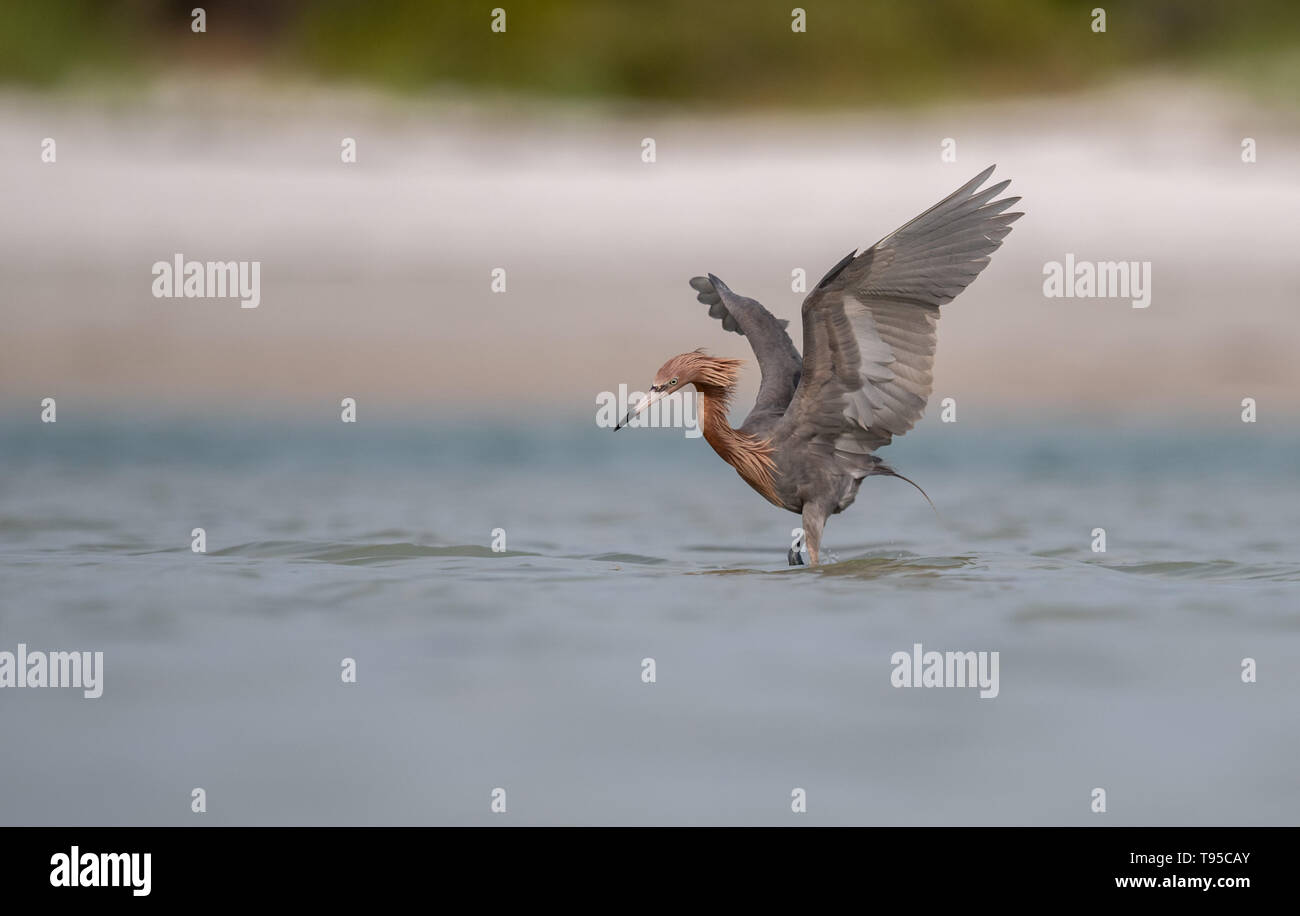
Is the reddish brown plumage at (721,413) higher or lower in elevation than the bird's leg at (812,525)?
higher

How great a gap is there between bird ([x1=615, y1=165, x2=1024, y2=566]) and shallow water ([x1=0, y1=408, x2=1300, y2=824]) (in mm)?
438

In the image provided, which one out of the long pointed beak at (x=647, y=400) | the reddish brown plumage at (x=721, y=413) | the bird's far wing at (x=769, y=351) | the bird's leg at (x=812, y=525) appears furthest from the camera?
the bird's far wing at (x=769, y=351)

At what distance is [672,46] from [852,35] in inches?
85.1

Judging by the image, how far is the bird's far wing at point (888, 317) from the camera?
21.6ft

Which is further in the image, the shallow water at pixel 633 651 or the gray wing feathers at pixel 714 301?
the gray wing feathers at pixel 714 301

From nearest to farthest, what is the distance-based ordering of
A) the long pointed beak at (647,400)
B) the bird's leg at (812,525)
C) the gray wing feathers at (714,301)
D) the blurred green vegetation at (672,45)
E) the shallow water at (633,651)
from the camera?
the shallow water at (633,651) < the long pointed beak at (647,400) < the bird's leg at (812,525) < the gray wing feathers at (714,301) < the blurred green vegetation at (672,45)

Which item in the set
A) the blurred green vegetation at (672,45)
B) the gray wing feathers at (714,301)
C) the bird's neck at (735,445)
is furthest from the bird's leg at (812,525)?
the blurred green vegetation at (672,45)

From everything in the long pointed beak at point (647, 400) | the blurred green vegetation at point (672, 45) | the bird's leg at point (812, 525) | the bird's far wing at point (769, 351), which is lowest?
the bird's leg at point (812, 525)

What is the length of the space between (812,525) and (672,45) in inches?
482

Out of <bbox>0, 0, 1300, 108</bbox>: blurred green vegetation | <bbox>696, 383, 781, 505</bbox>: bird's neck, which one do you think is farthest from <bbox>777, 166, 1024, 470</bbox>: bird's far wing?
<bbox>0, 0, 1300, 108</bbox>: blurred green vegetation

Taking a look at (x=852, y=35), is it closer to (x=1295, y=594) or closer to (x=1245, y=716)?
(x=1295, y=594)

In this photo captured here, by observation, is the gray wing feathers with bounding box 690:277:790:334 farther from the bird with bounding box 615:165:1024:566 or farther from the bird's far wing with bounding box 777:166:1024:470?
the bird's far wing with bounding box 777:166:1024:470

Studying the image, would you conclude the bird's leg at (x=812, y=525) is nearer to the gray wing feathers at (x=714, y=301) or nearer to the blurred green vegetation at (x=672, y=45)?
the gray wing feathers at (x=714, y=301)

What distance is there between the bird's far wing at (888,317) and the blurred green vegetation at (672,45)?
11.0m
